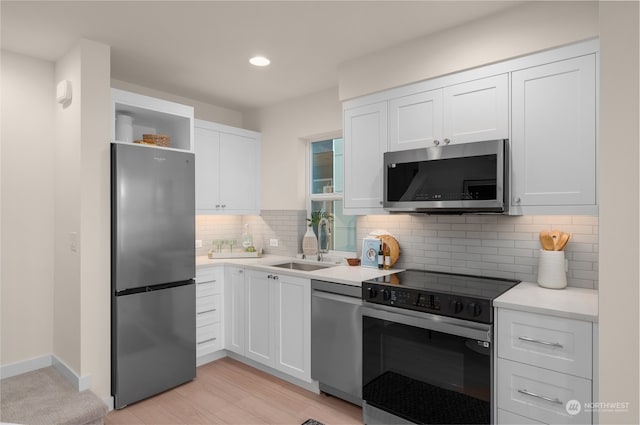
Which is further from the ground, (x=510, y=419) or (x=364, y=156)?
(x=364, y=156)

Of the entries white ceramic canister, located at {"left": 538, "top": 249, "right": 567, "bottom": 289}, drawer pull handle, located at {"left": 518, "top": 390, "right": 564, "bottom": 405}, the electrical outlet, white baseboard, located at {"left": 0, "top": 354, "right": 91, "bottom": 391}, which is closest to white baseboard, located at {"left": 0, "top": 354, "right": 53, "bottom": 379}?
white baseboard, located at {"left": 0, "top": 354, "right": 91, "bottom": 391}

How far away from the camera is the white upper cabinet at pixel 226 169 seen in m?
3.77

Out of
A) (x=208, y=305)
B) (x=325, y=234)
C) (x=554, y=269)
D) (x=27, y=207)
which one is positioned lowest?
(x=208, y=305)

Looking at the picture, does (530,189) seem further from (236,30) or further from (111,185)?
(111,185)

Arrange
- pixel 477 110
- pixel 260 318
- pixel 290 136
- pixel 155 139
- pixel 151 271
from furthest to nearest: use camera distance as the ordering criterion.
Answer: pixel 290 136 → pixel 260 318 → pixel 155 139 → pixel 151 271 → pixel 477 110

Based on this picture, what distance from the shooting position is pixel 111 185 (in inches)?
109

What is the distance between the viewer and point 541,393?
1892 millimetres

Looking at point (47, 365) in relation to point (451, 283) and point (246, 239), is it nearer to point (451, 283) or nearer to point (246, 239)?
point (246, 239)

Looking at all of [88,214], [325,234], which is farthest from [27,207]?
[325,234]

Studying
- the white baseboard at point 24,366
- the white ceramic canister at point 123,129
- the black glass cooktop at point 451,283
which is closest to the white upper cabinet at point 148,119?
the white ceramic canister at point 123,129

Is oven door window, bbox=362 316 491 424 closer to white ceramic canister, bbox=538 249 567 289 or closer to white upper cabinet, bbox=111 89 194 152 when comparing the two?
white ceramic canister, bbox=538 249 567 289

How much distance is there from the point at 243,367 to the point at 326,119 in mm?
2452

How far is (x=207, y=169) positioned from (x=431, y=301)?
8.43 ft

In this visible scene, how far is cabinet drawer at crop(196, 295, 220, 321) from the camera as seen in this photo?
339cm
